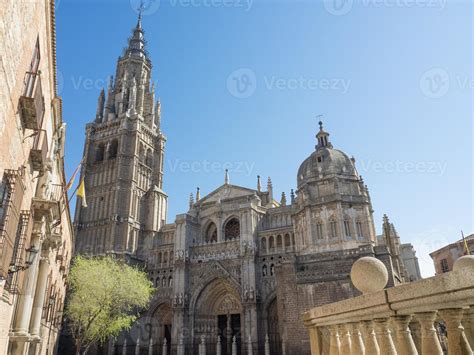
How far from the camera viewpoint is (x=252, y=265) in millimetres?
36625

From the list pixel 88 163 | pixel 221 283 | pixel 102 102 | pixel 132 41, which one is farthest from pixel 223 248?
pixel 132 41

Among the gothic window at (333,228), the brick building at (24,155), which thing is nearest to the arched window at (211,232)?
the gothic window at (333,228)

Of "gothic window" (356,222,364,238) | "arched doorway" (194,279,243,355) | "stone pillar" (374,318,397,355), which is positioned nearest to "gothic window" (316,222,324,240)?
"gothic window" (356,222,364,238)

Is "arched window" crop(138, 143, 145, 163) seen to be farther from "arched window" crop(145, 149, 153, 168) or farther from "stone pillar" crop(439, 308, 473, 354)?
"stone pillar" crop(439, 308, 473, 354)

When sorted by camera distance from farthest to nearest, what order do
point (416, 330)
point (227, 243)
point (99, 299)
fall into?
point (227, 243)
point (99, 299)
point (416, 330)

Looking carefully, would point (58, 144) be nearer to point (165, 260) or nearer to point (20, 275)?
point (20, 275)

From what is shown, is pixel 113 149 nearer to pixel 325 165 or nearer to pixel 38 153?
pixel 325 165

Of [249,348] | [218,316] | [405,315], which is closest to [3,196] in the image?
[405,315]

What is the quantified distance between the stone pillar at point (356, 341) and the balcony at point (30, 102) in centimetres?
846

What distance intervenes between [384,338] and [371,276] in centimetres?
89

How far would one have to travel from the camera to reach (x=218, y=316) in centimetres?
3838

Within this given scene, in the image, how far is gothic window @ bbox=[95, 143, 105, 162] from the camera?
5194cm

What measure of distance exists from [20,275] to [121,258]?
31004mm

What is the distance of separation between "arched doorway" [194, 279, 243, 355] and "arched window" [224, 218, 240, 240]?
600cm
